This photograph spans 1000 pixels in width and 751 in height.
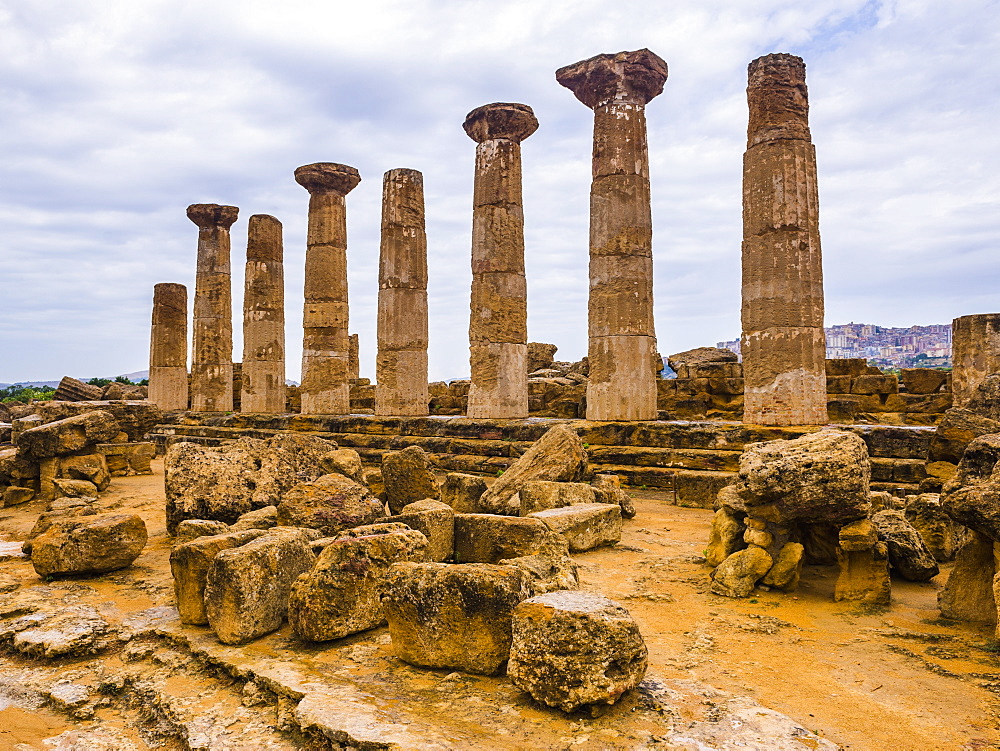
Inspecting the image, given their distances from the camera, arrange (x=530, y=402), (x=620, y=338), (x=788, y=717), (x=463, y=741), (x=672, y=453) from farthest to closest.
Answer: (x=530, y=402)
(x=620, y=338)
(x=672, y=453)
(x=788, y=717)
(x=463, y=741)

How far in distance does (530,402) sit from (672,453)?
6.23 m

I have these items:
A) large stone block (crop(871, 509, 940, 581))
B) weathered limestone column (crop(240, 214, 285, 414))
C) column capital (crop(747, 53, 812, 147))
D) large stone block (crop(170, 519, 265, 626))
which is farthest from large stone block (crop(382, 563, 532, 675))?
weathered limestone column (crop(240, 214, 285, 414))

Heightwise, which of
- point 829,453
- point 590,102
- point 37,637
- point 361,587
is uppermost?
point 590,102

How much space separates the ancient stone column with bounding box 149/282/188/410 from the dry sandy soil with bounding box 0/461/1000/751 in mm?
18117

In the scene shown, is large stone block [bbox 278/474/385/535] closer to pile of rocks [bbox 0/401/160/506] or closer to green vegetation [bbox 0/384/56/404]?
pile of rocks [bbox 0/401/160/506]

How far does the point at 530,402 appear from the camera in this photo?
16188mm

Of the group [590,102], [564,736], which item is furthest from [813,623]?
[590,102]

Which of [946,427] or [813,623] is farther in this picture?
[946,427]

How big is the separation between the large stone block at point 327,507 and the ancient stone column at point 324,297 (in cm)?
1141

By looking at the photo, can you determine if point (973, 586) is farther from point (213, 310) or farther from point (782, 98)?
point (213, 310)

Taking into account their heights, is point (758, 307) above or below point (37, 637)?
above

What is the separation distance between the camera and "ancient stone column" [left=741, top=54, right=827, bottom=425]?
34.1 feet

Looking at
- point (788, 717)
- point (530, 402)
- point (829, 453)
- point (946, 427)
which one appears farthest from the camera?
point (530, 402)

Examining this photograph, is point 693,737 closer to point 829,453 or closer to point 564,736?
point 564,736
